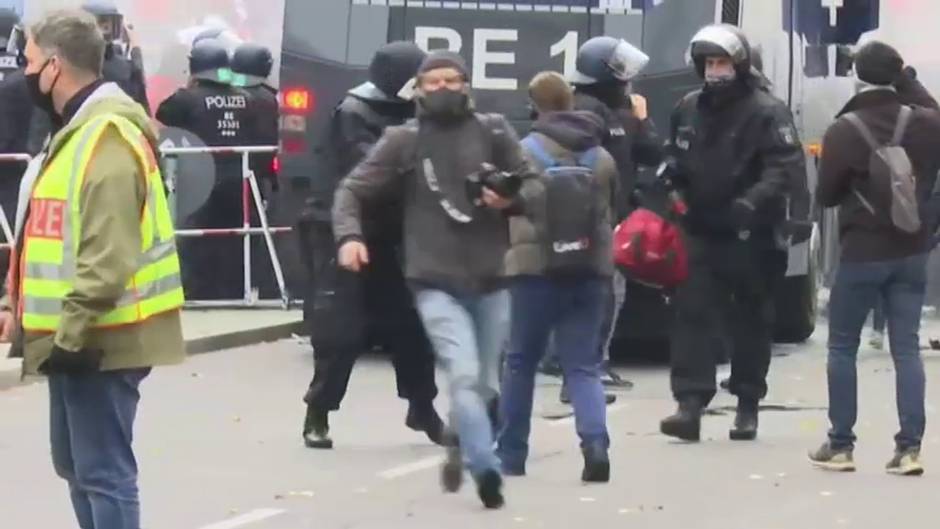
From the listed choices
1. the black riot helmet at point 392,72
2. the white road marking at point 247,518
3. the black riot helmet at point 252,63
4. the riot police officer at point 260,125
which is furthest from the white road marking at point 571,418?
the black riot helmet at point 252,63

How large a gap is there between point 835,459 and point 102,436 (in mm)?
4393

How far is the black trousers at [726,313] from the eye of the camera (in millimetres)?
11086

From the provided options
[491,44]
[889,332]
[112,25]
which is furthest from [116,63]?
[889,332]

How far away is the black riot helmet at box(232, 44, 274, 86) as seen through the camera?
18.8 meters

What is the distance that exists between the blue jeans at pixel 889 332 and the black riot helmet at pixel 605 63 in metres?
3.19

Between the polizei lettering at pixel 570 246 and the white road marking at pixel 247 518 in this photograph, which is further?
the polizei lettering at pixel 570 246

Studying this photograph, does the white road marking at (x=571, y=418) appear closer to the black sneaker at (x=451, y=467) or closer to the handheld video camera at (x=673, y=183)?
the handheld video camera at (x=673, y=183)

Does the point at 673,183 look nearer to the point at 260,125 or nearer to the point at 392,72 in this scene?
the point at 392,72

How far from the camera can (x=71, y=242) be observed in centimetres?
663

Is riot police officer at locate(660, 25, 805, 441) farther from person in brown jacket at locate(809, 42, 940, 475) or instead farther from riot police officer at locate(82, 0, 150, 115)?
riot police officer at locate(82, 0, 150, 115)

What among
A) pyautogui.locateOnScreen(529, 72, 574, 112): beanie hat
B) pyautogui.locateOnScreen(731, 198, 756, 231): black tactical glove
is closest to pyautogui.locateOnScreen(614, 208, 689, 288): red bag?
pyautogui.locateOnScreen(731, 198, 756, 231): black tactical glove

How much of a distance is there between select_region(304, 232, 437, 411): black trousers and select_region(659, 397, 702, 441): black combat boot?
114cm

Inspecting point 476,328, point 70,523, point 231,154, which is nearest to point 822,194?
point 476,328

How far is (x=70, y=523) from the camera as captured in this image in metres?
8.99
